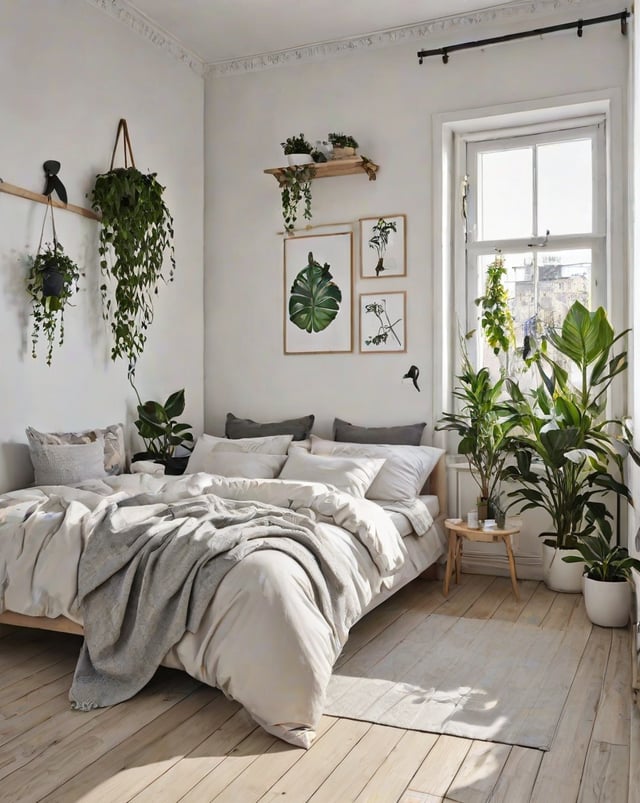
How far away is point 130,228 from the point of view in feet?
14.3

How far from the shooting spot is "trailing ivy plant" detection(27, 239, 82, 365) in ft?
12.6

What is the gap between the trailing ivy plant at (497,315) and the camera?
4.65 m

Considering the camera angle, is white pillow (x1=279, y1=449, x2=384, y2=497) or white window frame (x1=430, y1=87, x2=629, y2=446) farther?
white window frame (x1=430, y1=87, x2=629, y2=446)

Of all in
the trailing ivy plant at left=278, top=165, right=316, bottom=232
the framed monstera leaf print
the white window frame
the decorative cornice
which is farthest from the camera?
the framed monstera leaf print

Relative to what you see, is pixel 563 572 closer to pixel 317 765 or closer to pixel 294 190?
pixel 317 765

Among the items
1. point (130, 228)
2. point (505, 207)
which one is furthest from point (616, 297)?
point (130, 228)

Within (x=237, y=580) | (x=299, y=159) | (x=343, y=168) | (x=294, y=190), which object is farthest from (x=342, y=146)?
(x=237, y=580)

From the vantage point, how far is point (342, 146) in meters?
4.78

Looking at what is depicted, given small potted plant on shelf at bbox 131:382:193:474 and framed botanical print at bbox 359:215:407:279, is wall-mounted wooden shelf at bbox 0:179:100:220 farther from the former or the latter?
framed botanical print at bbox 359:215:407:279

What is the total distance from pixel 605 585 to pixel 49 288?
3000mm

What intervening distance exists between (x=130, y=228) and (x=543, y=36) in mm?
2588

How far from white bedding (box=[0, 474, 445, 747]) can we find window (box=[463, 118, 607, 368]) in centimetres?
166

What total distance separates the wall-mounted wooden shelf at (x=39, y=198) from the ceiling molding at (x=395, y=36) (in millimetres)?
1660

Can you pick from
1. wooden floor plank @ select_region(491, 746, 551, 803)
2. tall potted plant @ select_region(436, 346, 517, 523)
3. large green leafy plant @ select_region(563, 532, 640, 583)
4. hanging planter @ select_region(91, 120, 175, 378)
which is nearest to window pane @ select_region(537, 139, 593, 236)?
tall potted plant @ select_region(436, 346, 517, 523)
